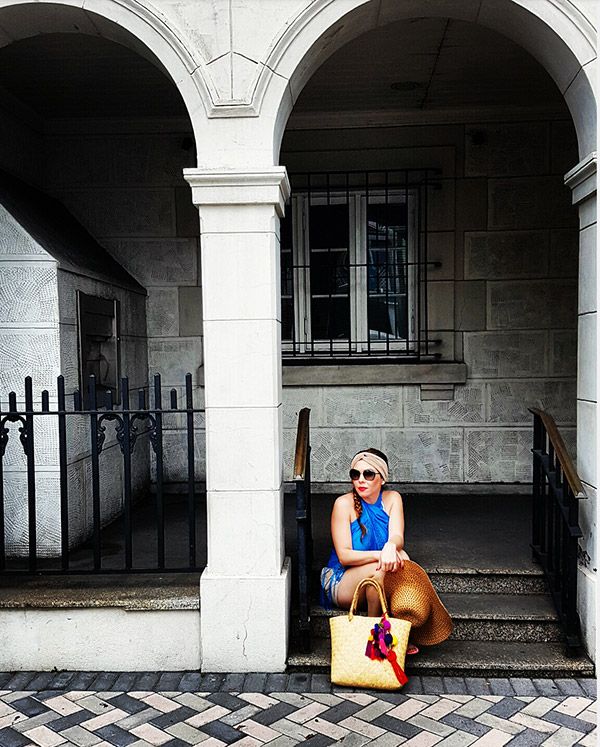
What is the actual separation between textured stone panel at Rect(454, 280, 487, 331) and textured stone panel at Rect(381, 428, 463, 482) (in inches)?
36.7

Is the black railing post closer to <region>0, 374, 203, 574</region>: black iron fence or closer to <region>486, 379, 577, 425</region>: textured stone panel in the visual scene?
<region>0, 374, 203, 574</region>: black iron fence

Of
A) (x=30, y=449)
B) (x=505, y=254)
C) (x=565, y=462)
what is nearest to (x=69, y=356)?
(x=30, y=449)

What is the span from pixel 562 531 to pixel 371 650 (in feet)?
4.31

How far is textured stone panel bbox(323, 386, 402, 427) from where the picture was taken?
623 centimetres

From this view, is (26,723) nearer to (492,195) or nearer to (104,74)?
(104,74)

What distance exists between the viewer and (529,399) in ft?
20.2

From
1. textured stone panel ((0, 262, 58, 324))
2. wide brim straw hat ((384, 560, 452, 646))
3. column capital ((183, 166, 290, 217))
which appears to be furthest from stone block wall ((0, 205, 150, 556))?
wide brim straw hat ((384, 560, 452, 646))

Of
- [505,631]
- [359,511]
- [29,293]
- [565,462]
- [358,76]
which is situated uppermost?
[358,76]

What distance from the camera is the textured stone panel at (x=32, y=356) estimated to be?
14.8 ft

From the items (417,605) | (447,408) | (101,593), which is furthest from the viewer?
(447,408)

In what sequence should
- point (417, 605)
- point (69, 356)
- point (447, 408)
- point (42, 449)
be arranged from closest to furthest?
point (417, 605), point (42, 449), point (69, 356), point (447, 408)

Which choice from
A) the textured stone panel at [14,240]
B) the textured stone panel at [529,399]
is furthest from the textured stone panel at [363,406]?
the textured stone panel at [14,240]

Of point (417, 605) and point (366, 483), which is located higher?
point (366, 483)

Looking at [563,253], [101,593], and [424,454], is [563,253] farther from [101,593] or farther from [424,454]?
[101,593]
